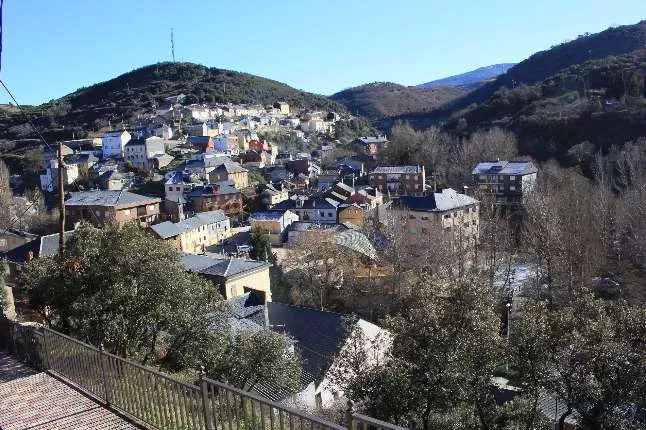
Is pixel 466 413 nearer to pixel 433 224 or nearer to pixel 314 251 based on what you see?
pixel 314 251

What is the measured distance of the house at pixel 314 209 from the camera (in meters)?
41.4

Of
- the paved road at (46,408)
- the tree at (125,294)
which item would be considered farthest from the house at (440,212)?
the paved road at (46,408)

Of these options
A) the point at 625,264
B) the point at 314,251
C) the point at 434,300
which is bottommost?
the point at 625,264

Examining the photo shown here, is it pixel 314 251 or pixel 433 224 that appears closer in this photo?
pixel 314 251

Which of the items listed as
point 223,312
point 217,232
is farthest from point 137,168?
point 223,312

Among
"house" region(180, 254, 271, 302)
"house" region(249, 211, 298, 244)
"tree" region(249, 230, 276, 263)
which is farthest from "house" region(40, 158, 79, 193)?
"house" region(180, 254, 271, 302)

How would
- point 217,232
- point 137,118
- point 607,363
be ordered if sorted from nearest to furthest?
1. point 607,363
2. point 217,232
3. point 137,118

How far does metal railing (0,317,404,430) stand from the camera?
13.1 ft

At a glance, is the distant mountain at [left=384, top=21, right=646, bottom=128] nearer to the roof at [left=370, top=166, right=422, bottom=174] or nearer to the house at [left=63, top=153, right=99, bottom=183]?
the roof at [left=370, top=166, right=422, bottom=174]

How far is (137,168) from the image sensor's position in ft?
196

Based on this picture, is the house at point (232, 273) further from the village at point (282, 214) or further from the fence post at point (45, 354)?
the fence post at point (45, 354)

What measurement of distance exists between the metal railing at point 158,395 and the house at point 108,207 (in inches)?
1296

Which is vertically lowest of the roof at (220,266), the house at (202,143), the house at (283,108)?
the roof at (220,266)

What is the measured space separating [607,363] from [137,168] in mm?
58287
